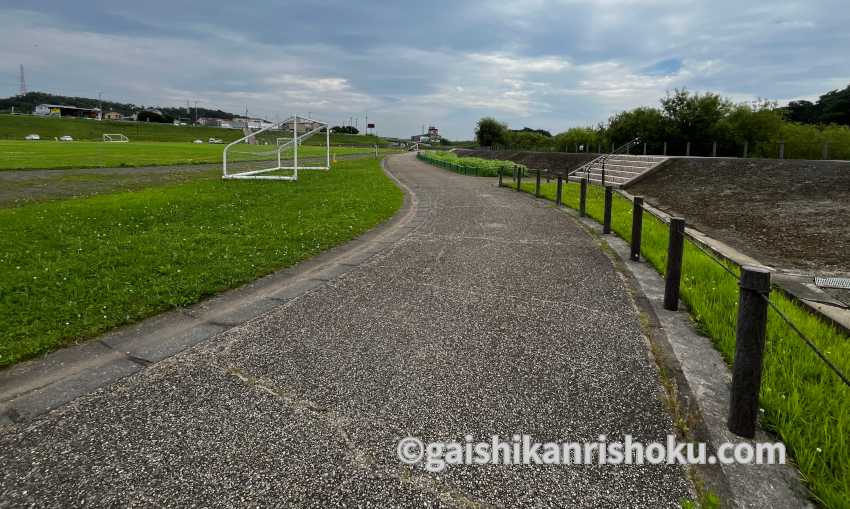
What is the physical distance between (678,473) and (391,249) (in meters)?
6.06

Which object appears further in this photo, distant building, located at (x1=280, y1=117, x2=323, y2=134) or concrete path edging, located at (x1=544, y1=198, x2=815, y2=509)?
distant building, located at (x1=280, y1=117, x2=323, y2=134)

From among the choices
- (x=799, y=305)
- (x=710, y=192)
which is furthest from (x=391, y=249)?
(x=710, y=192)

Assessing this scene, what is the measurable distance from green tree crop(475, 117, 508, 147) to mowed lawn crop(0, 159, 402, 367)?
72852 millimetres

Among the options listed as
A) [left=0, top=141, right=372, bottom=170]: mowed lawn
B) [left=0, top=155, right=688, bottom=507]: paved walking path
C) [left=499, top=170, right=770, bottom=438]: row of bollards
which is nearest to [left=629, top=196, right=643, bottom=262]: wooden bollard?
[left=0, top=155, right=688, bottom=507]: paved walking path

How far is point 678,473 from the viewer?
8.49 ft

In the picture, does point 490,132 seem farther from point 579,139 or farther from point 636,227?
point 636,227

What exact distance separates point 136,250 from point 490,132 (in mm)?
81632

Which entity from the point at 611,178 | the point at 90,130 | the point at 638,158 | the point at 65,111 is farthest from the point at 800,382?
the point at 65,111

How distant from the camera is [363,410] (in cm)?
315

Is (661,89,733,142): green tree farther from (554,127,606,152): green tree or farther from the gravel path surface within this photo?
the gravel path surface

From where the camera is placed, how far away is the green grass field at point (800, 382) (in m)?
2.54

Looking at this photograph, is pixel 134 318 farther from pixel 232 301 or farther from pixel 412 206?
pixel 412 206

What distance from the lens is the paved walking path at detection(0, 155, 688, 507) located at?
244 cm

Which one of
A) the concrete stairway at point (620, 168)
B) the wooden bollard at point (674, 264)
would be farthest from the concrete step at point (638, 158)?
the wooden bollard at point (674, 264)
